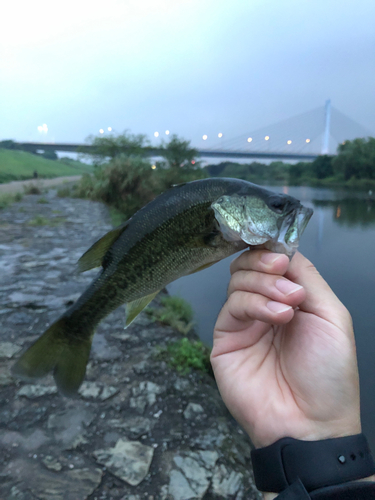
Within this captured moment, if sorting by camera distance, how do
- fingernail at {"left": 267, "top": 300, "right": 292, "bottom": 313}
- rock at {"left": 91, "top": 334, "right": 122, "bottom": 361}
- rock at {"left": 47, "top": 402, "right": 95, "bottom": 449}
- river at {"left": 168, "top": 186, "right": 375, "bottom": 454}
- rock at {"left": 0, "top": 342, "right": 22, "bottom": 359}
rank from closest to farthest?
fingernail at {"left": 267, "top": 300, "right": 292, "bottom": 313} → rock at {"left": 47, "top": 402, "right": 95, "bottom": 449} → rock at {"left": 0, "top": 342, "right": 22, "bottom": 359} → rock at {"left": 91, "top": 334, "right": 122, "bottom": 361} → river at {"left": 168, "top": 186, "right": 375, "bottom": 454}

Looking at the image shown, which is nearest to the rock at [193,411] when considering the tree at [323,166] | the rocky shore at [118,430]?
the rocky shore at [118,430]

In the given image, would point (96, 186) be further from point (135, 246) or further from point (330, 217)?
point (135, 246)

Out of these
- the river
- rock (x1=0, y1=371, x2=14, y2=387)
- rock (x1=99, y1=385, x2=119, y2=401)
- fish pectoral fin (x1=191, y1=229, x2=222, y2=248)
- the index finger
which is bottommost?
the river

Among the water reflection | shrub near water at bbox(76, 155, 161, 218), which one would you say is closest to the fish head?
shrub near water at bbox(76, 155, 161, 218)

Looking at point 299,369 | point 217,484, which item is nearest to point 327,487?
point 299,369

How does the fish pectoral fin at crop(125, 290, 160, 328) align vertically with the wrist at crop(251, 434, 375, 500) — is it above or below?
above

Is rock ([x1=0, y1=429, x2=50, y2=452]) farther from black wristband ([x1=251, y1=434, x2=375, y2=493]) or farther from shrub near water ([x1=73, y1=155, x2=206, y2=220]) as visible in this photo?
shrub near water ([x1=73, y1=155, x2=206, y2=220])

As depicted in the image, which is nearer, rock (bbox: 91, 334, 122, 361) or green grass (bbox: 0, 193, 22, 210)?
rock (bbox: 91, 334, 122, 361)
